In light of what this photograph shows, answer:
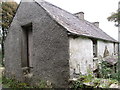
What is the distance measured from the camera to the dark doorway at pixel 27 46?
8492mm

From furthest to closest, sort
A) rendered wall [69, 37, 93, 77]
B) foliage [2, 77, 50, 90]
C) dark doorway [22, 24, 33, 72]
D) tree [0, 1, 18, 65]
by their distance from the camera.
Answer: tree [0, 1, 18, 65]
dark doorway [22, 24, 33, 72]
foliage [2, 77, 50, 90]
rendered wall [69, 37, 93, 77]

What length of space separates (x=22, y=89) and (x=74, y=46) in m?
5.04

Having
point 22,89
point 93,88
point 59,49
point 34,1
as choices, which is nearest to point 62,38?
point 59,49

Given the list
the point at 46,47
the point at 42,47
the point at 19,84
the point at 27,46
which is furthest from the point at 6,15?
the point at 46,47

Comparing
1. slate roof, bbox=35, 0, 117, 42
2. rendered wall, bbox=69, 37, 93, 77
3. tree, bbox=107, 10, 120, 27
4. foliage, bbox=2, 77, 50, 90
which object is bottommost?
foliage, bbox=2, 77, 50, 90

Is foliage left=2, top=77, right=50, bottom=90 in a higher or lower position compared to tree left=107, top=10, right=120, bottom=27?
lower

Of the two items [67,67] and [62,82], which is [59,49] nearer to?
[67,67]

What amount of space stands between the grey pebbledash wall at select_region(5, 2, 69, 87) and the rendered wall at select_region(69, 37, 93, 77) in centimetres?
34

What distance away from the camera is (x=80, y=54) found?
20.8ft

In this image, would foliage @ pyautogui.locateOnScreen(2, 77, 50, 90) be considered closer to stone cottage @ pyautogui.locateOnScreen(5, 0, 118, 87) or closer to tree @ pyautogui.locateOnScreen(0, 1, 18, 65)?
stone cottage @ pyautogui.locateOnScreen(5, 0, 118, 87)

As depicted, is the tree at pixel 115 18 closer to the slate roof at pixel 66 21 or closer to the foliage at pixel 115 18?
the foliage at pixel 115 18

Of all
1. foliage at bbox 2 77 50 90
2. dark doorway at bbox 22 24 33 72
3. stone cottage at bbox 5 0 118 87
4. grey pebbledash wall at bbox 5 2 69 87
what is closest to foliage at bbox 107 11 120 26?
stone cottage at bbox 5 0 118 87

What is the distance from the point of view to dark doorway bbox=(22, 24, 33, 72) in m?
8.49

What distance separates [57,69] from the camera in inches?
229
